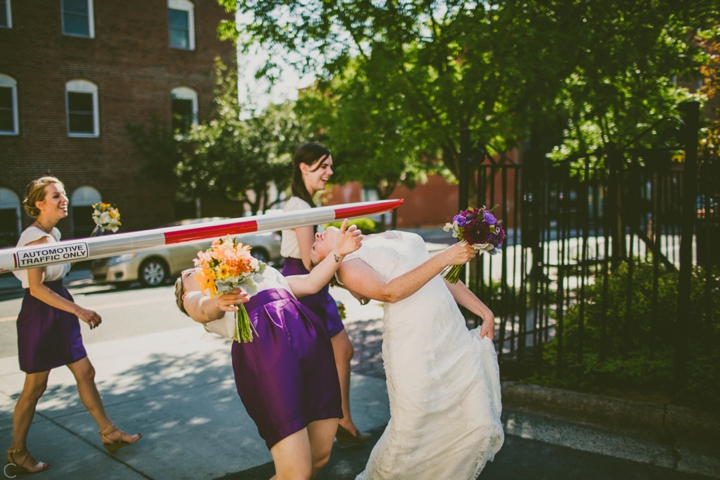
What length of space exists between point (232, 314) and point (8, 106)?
796 inches

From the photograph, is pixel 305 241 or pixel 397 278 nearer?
pixel 397 278

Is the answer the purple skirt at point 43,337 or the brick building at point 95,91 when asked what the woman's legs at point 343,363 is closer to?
the purple skirt at point 43,337

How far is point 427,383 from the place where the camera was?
9.45 feet

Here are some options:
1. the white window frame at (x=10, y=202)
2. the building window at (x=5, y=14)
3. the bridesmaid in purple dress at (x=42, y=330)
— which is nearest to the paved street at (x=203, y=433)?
the bridesmaid in purple dress at (x=42, y=330)

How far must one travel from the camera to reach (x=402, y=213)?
110 feet

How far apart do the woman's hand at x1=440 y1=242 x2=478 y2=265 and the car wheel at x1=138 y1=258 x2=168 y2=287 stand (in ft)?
38.6

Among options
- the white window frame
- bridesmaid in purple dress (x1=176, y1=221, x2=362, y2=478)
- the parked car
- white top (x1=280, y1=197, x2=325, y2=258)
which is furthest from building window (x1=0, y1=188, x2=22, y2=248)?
bridesmaid in purple dress (x1=176, y1=221, x2=362, y2=478)

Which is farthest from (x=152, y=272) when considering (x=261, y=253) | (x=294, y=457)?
(x=294, y=457)

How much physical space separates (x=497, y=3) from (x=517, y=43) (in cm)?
72

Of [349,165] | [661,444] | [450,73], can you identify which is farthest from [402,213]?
[661,444]

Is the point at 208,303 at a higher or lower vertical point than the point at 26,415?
higher

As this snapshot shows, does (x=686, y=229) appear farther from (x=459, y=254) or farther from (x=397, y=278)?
(x=397, y=278)

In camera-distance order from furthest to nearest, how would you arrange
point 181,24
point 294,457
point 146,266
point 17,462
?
point 181,24 < point 146,266 < point 17,462 < point 294,457

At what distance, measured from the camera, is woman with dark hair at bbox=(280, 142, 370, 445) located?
12.5ft
